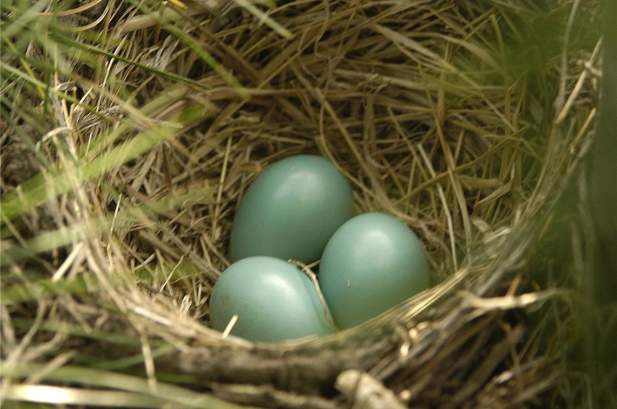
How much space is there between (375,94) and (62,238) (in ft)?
1.89

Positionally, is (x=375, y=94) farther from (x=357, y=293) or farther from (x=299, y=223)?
(x=357, y=293)

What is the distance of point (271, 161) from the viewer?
1382mm

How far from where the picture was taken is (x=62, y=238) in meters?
0.95

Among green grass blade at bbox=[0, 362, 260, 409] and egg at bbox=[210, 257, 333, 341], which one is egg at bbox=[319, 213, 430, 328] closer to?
egg at bbox=[210, 257, 333, 341]

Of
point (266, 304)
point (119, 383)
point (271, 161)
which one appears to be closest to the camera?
point (119, 383)

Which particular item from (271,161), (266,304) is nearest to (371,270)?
(266,304)

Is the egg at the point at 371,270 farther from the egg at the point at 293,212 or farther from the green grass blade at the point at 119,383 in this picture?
the green grass blade at the point at 119,383

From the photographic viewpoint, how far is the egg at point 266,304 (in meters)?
1.08

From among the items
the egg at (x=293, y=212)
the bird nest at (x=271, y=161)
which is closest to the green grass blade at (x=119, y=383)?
the bird nest at (x=271, y=161)

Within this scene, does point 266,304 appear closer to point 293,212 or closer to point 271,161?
point 293,212

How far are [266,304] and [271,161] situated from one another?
1.15ft

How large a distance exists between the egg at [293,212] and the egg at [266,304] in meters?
0.10

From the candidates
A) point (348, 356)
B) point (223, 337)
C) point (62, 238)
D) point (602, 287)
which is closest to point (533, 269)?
point (602, 287)

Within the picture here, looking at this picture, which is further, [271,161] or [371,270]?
[271,161]
